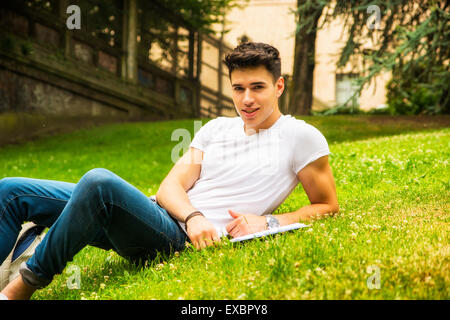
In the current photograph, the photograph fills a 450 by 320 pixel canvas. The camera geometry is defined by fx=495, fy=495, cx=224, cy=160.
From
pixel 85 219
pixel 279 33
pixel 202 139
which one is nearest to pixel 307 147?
pixel 202 139

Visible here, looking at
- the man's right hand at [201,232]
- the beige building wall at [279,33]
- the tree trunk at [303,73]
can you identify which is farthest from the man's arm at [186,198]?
the beige building wall at [279,33]

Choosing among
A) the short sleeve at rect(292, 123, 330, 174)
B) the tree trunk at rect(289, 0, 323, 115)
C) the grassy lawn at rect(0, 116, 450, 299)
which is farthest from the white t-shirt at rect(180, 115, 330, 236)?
the tree trunk at rect(289, 0, 323, 115)

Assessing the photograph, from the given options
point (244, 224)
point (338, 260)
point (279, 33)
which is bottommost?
point (338, 260)

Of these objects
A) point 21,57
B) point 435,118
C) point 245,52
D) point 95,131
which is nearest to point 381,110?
point 435,118

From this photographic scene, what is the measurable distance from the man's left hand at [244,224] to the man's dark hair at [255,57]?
1062 mm

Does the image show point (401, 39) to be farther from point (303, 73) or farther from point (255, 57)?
point (255, 57)

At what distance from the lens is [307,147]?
3574 millimetres

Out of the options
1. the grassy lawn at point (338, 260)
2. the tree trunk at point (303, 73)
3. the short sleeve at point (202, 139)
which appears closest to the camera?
the grassy lawn at point (338, 260)

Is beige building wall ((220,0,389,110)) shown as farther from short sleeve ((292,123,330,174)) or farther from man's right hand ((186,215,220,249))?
man's right hand ((186,215,220,249))

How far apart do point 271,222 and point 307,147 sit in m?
0.60

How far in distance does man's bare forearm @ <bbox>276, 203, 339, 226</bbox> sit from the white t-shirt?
131mm

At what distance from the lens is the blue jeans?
3.16m

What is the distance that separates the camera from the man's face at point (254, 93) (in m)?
3.69

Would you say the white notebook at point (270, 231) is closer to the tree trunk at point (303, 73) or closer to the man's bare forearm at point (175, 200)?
the man's bare forearm at point (175, 200)
